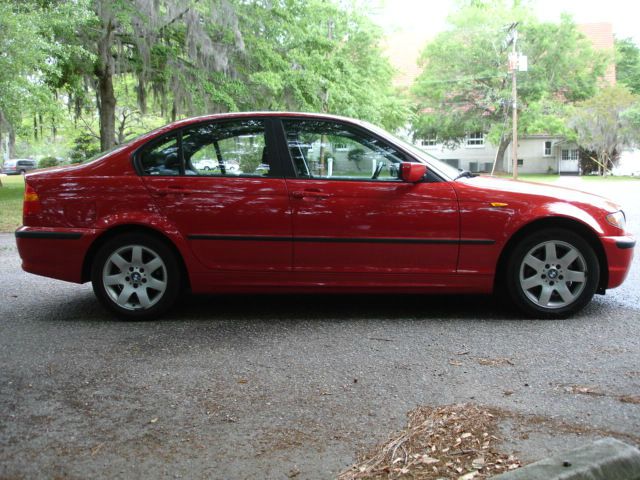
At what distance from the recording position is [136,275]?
495 centimetres

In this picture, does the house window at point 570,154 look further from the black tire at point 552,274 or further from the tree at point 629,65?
the black tire at point 552,274

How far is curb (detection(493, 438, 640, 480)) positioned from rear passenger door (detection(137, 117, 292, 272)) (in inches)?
111

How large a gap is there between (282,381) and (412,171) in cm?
196

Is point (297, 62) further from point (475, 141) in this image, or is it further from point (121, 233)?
point (475, 141)

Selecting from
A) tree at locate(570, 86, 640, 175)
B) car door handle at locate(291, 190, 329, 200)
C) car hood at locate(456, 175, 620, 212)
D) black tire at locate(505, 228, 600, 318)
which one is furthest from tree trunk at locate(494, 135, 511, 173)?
car door handle at locate(291, 190, 329, 200)

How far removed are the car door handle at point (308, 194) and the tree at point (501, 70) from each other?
36.5m

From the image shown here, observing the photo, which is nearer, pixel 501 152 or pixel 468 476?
pixel 468 476

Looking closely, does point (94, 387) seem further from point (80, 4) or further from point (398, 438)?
point (80, 4)

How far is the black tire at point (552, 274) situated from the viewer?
15.9 ft

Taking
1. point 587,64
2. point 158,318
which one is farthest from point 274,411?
point 587,64

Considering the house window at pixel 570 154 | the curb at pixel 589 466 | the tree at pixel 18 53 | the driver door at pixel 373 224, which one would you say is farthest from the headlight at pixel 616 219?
the house window at pixel 570 154

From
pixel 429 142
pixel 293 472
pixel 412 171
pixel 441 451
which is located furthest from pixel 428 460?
pixel 429 142

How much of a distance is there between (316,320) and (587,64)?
134ft

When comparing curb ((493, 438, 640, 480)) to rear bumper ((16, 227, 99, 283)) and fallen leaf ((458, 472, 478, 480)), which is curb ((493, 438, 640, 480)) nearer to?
fallen leaf ((458, 472, 478, 480))
